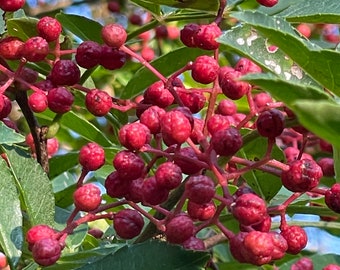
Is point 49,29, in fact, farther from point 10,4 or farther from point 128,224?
point 128,224

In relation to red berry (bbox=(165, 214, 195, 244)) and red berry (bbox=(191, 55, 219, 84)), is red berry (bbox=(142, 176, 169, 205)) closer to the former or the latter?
red berry (bbox=(165, 214, 195, 244))

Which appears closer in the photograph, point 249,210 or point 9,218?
point 249,210

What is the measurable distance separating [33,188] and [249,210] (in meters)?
0.43

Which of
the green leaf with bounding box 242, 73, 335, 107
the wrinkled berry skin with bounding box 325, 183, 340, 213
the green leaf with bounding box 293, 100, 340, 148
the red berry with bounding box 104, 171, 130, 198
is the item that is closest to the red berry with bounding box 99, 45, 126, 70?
the red berry with bounding box 104, 171, 130, 198

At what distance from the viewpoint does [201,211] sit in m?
1.09

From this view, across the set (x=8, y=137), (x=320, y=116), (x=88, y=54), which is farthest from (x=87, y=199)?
(x=320, y=116)

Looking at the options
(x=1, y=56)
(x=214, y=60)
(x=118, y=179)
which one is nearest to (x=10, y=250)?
(x=118, y=179)

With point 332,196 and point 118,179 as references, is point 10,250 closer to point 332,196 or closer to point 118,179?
point 118,179

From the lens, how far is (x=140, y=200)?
113 centimetres

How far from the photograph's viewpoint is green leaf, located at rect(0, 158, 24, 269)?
1205 mm

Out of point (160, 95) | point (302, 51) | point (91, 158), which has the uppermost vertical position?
point (302, 51)

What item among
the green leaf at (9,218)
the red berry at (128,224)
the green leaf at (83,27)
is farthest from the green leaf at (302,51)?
the green leaf at (83,27)

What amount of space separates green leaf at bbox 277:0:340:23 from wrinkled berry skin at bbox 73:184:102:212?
1.37ft

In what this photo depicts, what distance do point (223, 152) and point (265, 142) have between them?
351 millimetres
